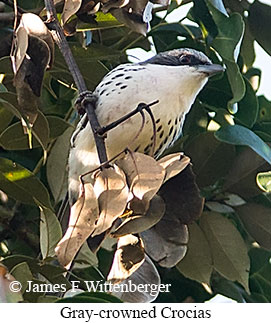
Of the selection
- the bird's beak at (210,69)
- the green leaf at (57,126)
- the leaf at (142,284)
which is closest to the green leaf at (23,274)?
the leaf at (142,284)

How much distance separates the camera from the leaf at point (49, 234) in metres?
1.38

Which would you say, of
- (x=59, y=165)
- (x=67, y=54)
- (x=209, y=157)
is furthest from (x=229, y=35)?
(x=67, y=54)

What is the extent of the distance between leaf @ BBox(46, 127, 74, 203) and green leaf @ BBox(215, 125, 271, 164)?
0.96 ft

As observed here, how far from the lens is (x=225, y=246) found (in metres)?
1.64

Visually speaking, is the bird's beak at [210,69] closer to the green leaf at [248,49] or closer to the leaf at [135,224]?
the green leaf at [248,49]

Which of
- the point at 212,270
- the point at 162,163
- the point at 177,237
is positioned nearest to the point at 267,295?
the point at 212,270

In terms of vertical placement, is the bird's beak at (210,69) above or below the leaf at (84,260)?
above

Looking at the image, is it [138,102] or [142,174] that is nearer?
[142,174]

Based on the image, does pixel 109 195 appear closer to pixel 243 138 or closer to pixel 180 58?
pixel 243 138

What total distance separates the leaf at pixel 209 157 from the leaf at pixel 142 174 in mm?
644

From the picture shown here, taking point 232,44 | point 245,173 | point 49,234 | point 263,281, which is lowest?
point 263,281

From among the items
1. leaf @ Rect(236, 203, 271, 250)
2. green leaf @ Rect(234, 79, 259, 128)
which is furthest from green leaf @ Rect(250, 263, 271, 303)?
green leaf @ Rect(234, 79, 259, 128)

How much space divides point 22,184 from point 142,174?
560mm

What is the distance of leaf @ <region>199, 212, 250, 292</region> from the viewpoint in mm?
1615
